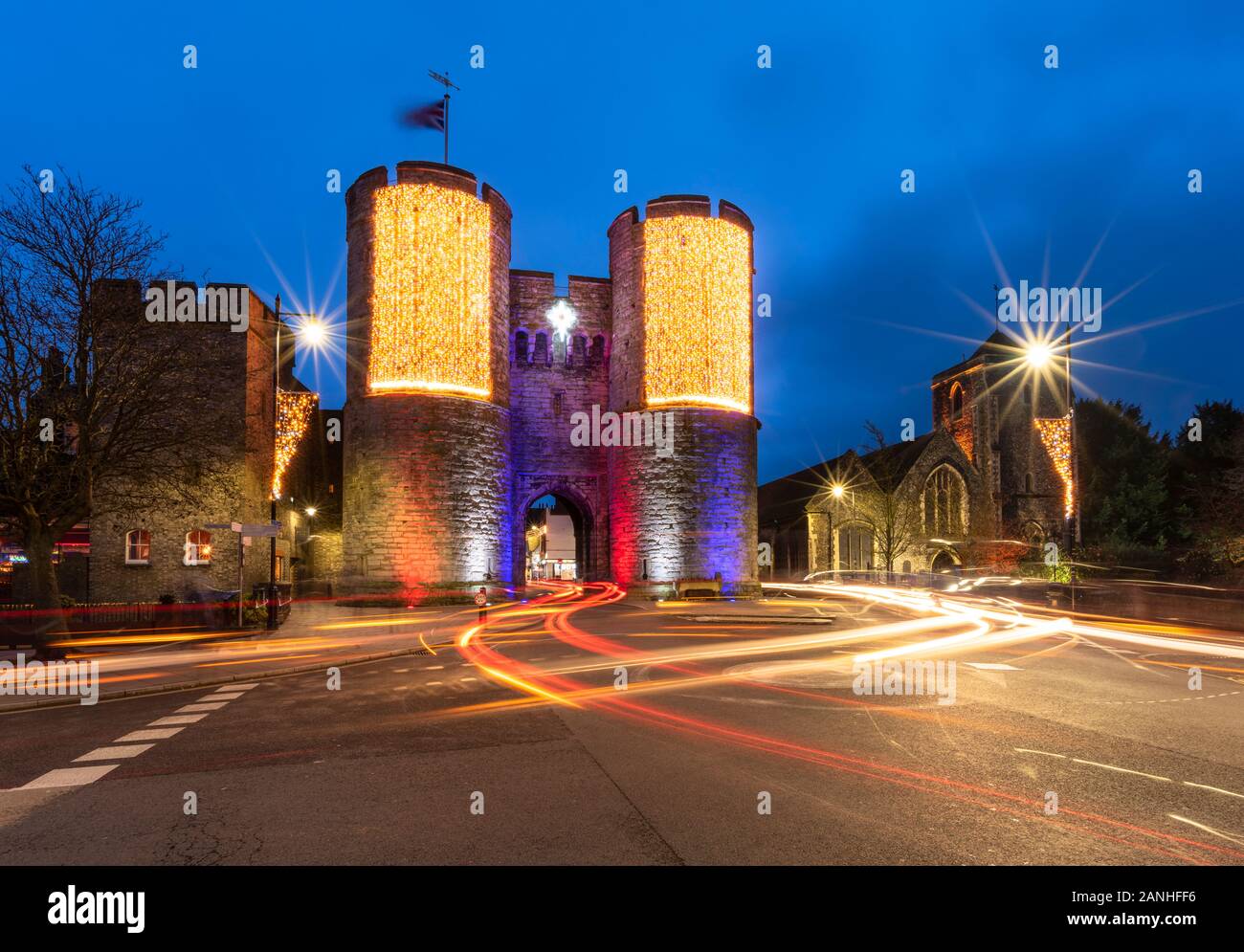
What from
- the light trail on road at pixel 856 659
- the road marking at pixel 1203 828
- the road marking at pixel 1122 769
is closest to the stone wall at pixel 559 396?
the light trail on road at pixel 856 659

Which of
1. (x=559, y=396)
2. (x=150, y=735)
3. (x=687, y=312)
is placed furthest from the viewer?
(x=559, y=396)

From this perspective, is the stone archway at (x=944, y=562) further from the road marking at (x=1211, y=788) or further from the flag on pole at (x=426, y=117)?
the road marking at (x=1211, y=788)

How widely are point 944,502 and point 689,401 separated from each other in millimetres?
28062

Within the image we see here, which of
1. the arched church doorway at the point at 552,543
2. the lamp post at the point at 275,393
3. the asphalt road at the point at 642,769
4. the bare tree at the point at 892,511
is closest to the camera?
the asphalt road at the point at 642,769

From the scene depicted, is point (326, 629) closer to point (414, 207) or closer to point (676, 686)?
point (676, 686)

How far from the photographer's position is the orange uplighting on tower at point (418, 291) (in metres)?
31.1

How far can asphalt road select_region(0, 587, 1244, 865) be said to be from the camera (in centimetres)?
484

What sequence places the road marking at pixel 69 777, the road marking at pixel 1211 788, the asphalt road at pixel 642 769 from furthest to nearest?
the road marking at pixel 69 777 → the road marking at pixel 1211 788 → the asphalt road at pixel 642 769

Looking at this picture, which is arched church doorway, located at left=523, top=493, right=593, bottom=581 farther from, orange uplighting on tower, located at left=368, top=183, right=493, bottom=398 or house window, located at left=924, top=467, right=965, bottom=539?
house window, located at left=924, top=467, right=965, bottom=539

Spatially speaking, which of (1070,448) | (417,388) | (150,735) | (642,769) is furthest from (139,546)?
(1070,448)

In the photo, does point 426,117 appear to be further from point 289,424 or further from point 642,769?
point 642,769

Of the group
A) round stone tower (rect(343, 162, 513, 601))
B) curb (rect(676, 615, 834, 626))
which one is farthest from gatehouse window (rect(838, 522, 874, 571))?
curb (rect(676, 615, 834, 626))

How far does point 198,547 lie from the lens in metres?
28.4

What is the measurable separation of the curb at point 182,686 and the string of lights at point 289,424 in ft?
66.4
